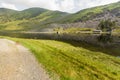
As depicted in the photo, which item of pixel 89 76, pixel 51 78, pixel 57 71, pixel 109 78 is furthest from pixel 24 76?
pixel 109 78

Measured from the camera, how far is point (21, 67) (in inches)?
1003

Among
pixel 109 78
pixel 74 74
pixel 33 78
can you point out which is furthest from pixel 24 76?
pixel 109 78

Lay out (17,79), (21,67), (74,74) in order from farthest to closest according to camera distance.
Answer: (21,67) → (74,74) → (17,79)

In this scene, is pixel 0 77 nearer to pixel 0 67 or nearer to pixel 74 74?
pixel 0 67

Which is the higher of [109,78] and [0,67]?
[0,67]

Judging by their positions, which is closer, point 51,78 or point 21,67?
point 51,78

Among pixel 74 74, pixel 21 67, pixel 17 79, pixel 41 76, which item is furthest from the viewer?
pixel 21 67

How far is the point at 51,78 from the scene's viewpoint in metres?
21.2

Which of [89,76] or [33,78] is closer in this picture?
[33,78]

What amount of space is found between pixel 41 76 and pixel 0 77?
4.09 metres

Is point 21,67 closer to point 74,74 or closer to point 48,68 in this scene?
point 48,68

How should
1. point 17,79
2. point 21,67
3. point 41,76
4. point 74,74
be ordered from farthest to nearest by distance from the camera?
point 21,67, point 74,74, point 41,76, point 17,79

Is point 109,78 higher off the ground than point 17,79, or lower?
lower

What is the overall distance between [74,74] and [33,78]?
5398 mm
